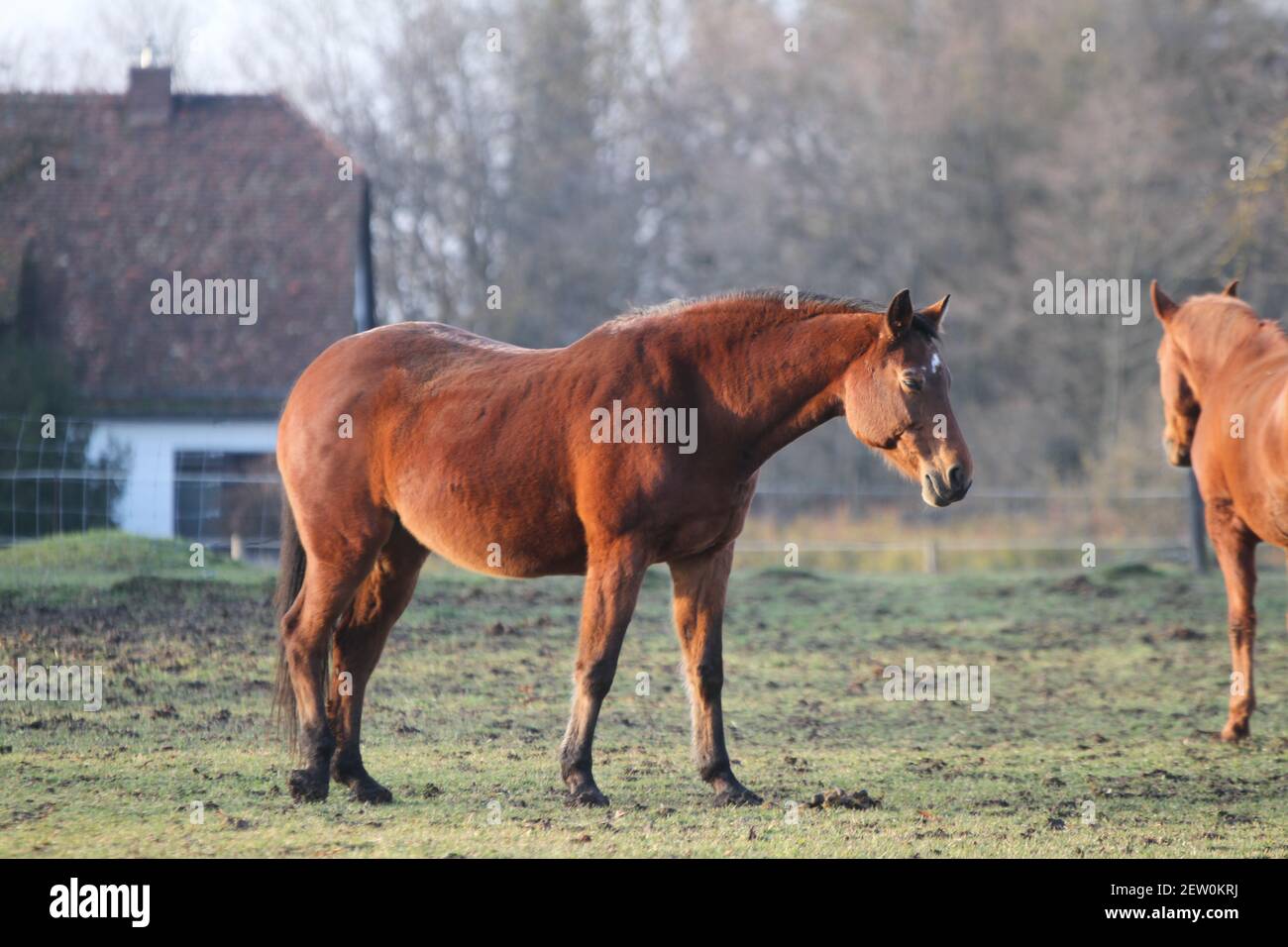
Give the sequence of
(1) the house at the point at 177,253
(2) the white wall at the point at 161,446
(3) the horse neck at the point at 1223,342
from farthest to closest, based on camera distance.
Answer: (1) the house at the point at 177,253, (2) the white wall at the point at 161,446, (3) the horse neck at the point at 1223,342

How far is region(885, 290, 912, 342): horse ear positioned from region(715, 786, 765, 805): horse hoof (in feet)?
7.16

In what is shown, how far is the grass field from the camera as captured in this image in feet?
18.6

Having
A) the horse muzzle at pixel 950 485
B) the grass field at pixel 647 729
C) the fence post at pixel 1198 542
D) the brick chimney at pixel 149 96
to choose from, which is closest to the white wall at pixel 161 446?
the grass field at pixel 647 729

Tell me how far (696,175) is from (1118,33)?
1005 cm

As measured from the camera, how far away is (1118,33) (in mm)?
29125

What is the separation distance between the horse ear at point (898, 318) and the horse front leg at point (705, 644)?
4.19 ft

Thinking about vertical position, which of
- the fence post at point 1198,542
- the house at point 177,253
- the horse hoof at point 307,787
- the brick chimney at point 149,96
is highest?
the brick chimney at point 149,96

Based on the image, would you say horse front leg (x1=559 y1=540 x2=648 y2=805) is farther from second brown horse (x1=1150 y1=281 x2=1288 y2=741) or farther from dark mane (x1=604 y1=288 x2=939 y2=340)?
second brown horse (x1=1150 y1=281 x2=1288 y2=741)

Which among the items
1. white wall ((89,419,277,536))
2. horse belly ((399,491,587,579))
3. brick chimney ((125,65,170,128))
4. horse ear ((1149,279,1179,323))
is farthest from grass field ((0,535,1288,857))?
brick chimney ((125,65,170,128))

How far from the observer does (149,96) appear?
2562cm

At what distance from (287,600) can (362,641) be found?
0.47m

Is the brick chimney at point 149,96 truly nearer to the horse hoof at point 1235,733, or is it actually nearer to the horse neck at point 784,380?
the horse neck at point 784,380

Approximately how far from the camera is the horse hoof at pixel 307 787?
6180mm
